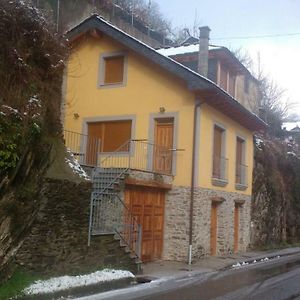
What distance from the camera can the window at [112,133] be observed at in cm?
2004

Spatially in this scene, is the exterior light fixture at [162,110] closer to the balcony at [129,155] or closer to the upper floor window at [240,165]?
the balcony at [129,155]

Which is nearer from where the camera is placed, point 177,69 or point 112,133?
point 177,69

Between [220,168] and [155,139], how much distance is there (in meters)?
3.41

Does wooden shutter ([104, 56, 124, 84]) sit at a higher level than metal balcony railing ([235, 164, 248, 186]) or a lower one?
higher

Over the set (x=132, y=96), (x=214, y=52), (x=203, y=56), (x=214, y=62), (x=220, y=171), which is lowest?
(x=220, y=171)

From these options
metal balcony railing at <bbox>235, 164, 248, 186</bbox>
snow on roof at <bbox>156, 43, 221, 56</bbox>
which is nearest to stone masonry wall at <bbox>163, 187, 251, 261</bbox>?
metal balcony railing at <bbox>235, 164, 248, 186</bbox>

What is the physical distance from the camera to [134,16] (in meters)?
32.6

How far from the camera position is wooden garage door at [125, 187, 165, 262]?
55.6 ft

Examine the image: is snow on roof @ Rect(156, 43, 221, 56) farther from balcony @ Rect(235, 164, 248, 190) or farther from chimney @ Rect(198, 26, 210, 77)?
balcony @ Rect(235, 164, 248, 190)

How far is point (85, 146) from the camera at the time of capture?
20.5 metres

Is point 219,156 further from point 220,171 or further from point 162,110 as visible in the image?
point 162,110

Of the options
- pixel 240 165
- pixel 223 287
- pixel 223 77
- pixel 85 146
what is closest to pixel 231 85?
pixel 223 77

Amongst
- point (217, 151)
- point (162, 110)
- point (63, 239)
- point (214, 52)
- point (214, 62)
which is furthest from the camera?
point (214, 62)

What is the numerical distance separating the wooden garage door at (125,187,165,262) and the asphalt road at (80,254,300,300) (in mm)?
2726
